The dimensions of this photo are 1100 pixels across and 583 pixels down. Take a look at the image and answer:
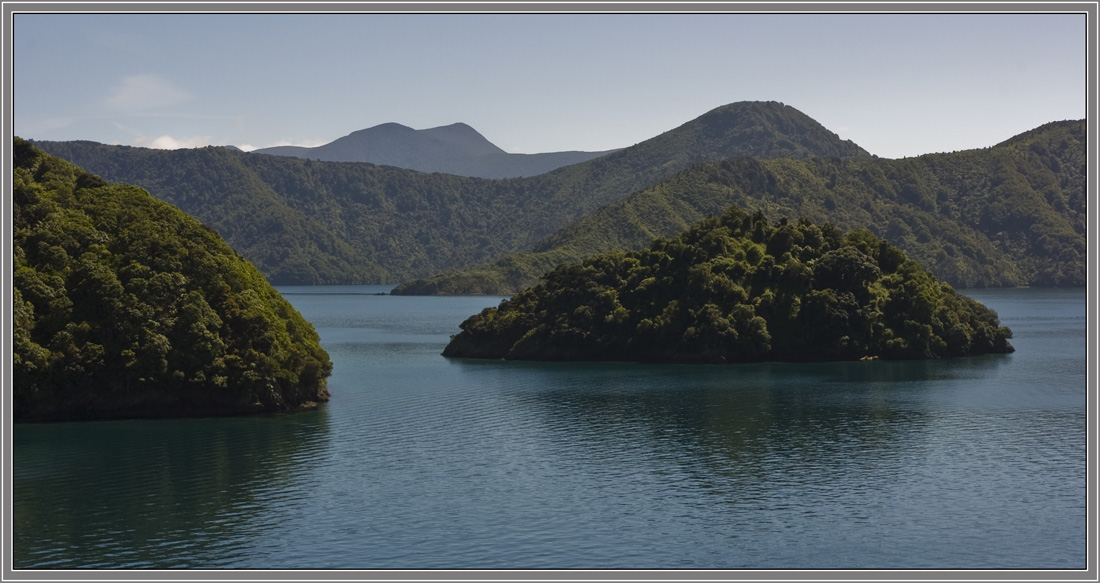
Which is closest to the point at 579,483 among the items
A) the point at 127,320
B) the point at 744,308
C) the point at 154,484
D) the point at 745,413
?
the point at 154,484

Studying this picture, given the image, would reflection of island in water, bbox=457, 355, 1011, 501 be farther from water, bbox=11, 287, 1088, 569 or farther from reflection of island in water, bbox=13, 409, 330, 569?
reflection of island in water, bbox=13, 409, 330, 569

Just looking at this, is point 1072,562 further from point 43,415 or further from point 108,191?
point 108,191

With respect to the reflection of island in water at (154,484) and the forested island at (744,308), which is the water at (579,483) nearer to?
the reflection of island in water at (154,484)

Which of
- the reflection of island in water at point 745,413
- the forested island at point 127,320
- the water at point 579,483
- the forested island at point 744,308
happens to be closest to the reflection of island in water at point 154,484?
the water at point 579,483

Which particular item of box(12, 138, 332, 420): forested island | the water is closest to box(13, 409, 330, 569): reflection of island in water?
the water

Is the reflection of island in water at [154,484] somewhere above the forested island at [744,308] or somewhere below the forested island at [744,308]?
below

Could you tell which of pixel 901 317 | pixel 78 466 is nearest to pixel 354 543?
pixel 78 466
